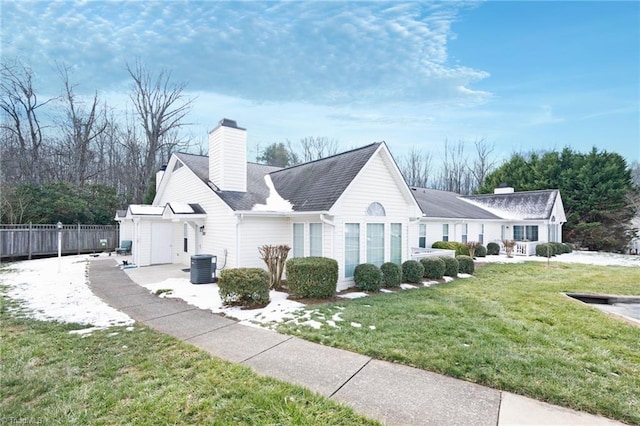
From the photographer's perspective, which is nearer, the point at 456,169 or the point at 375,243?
the point at 375,243

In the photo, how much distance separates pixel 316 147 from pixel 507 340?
1523 inches

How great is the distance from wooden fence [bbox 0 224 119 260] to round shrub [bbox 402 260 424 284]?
1960cm

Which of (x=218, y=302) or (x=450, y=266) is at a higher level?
(x=450, y=266)

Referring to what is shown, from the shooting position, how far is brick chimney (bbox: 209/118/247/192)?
501 inches

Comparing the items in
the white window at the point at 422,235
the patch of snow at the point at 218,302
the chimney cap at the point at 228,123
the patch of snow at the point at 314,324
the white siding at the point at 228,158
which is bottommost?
the patch of snow at the point at 218,302

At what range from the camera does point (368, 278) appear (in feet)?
32.9

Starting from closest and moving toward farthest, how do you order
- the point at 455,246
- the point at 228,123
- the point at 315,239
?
the point at 315,239
the point at 228,123
the point at 455,246

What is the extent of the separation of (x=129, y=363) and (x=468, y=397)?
489cm

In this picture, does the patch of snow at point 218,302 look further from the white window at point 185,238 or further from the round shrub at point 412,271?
the round shrub at point 412,271

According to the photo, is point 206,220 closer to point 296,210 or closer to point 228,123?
point 228,123

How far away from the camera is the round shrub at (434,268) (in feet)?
40.8

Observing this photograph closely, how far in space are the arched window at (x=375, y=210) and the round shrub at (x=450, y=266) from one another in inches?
150

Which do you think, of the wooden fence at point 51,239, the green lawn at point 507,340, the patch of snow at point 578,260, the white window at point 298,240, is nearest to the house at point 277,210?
the white window at point 298,240

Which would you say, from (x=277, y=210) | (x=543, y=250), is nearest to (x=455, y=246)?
(x=543, y=250)
